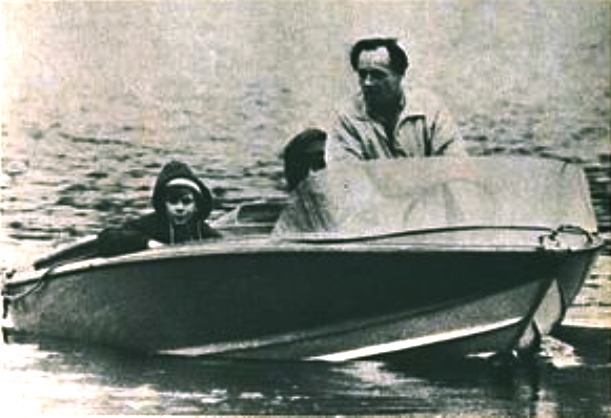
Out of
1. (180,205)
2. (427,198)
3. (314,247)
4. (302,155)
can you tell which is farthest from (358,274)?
(180,205)

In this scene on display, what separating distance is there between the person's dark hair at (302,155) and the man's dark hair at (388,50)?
18cm

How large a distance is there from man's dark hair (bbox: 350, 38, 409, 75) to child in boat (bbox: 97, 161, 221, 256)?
460 mm

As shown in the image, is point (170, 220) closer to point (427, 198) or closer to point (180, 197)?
point (180, 197)

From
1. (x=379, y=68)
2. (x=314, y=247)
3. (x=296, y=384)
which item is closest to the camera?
(x=314, y=247)

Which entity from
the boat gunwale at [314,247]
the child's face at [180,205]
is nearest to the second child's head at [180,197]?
the child's face at [180,205]

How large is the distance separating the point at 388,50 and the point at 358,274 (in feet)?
1.78

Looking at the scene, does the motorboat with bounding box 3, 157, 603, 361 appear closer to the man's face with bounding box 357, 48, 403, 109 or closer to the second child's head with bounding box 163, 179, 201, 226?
the second child's head with bounding box 163, 179, 201, 226

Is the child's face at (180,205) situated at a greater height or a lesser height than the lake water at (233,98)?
lesser

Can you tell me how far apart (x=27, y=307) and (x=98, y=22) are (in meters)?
0.68

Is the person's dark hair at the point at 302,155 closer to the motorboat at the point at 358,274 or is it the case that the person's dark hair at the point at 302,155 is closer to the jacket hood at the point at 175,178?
the motorboat at the point at 358,274

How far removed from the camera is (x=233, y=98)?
3080mm

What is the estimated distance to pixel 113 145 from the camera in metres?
3.08

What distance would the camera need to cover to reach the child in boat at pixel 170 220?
2957 mm

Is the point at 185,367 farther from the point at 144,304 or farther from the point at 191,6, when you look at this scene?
the point at 191,6
